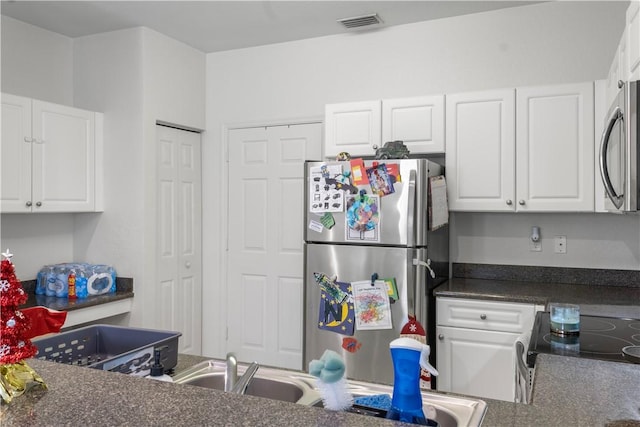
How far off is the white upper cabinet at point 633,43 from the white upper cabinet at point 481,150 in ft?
3.03

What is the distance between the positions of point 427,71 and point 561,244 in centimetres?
138

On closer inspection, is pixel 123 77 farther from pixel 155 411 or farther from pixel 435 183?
pixel 155 411

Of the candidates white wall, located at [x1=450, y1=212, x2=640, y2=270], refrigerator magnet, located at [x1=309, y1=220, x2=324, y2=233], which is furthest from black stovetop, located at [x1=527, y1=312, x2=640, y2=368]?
refrigerator magnet, located at [x1=309, y1=220, x2=324, y2=233]

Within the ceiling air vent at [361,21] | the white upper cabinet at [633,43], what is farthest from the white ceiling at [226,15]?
the white upper cabinet at [633,43]

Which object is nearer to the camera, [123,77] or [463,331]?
[463,331]

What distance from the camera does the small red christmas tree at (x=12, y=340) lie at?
92 cm

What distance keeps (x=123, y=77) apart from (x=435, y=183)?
2.26 metres

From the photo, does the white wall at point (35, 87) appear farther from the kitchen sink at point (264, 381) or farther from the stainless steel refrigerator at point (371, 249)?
the kitchen sink at point (264, 381)

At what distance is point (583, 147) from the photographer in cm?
274

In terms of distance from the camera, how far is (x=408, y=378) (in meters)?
0.91

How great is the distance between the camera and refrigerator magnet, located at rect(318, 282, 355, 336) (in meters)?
2.86

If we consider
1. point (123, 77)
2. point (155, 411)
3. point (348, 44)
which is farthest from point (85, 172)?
point (155, 411)

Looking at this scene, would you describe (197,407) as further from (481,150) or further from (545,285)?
(545,285)

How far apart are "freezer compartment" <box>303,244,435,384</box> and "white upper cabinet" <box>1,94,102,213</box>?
1672 millimetres
